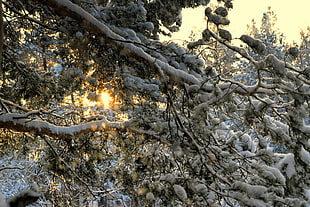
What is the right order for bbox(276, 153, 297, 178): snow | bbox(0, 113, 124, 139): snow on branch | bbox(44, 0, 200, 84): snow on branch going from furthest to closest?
bbox(0, 113, 124, 139): snow on branch
bbox(44, 0, 200, 84): snow on branch
bbox(276, 153, 297, 178): snow

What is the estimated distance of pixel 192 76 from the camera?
9.25 ft

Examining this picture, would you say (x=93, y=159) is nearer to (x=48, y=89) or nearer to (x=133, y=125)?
(x=48, y=89)

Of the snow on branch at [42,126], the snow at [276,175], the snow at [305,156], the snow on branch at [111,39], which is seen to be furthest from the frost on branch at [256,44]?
the snow on branch at [42,126]

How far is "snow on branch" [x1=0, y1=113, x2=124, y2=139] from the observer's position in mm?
3381

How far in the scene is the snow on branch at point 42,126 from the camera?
3.38 m

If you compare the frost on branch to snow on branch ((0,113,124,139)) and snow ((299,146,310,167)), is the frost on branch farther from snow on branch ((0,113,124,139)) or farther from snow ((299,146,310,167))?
snow on branch ((0,113,124,139))

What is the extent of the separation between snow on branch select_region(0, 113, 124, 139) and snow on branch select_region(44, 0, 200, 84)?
993mm

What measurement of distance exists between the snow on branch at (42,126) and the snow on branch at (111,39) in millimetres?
993

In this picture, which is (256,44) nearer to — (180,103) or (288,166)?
(288,166)

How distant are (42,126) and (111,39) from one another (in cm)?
146

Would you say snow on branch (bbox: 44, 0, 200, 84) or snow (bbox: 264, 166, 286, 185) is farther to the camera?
snow on branch (bbox: 44, 0, 200, 84)

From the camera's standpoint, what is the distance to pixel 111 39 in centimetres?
297

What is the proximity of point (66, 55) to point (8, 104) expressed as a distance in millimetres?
1576

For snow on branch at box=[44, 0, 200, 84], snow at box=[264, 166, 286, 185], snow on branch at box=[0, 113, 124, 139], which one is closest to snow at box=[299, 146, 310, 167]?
snow at box=[264, 166, 286, 185]
